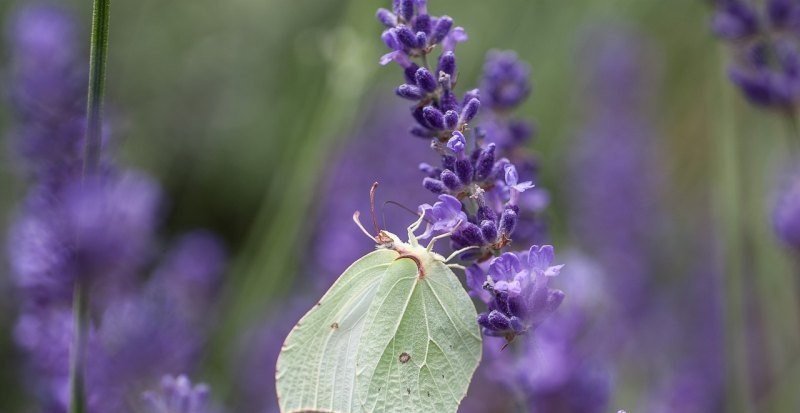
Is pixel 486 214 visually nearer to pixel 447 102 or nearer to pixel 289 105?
pixel 447 102

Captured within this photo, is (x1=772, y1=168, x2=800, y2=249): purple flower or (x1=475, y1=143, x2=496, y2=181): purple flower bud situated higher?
(x1=475, y1=143, x2=496, y2=181): purple flower bud

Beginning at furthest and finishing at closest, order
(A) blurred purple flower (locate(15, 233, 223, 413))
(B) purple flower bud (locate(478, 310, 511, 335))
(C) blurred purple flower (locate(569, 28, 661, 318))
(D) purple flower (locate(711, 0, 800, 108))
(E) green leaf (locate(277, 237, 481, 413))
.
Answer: (C) blurred purple flower (locate(569, 28, 661, 318))
(D) purple flower (locate(711, 0, 800, 108))
(A) blurred purple flower (locate(15, 233, 223, 413))
(E) green leaf (locate(277, 237, 481, 413))
(B) purple flower bud (locate(478, 310, 511, 335))

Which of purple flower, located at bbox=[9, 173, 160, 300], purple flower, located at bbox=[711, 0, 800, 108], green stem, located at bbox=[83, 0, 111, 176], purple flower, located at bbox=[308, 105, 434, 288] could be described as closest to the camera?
green stem, located at bbox=[83, 0, 111, 176]

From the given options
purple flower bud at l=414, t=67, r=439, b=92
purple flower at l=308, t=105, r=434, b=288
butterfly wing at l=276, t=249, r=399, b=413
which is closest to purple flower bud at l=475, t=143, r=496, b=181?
purple flower bud at l=414, t=67, r=439, b=92

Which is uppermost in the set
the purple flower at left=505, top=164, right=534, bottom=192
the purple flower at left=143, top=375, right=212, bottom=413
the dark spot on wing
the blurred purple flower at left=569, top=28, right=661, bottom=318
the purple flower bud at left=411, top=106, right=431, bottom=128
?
the purple flower bud at left=411, top=106, right=431, bottom=128

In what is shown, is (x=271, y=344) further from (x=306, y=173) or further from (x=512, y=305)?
(x=512, y=305)

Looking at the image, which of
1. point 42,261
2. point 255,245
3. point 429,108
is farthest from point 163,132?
point 429,108

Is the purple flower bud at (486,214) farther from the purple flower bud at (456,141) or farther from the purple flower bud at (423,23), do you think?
the purple flower bud at (423,23)

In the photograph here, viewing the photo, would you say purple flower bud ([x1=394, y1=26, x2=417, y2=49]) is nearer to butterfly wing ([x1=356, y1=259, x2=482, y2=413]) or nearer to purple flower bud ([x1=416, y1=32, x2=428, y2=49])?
purple flower bud ([x1=416, y1=32, x2=428, y2=49])
